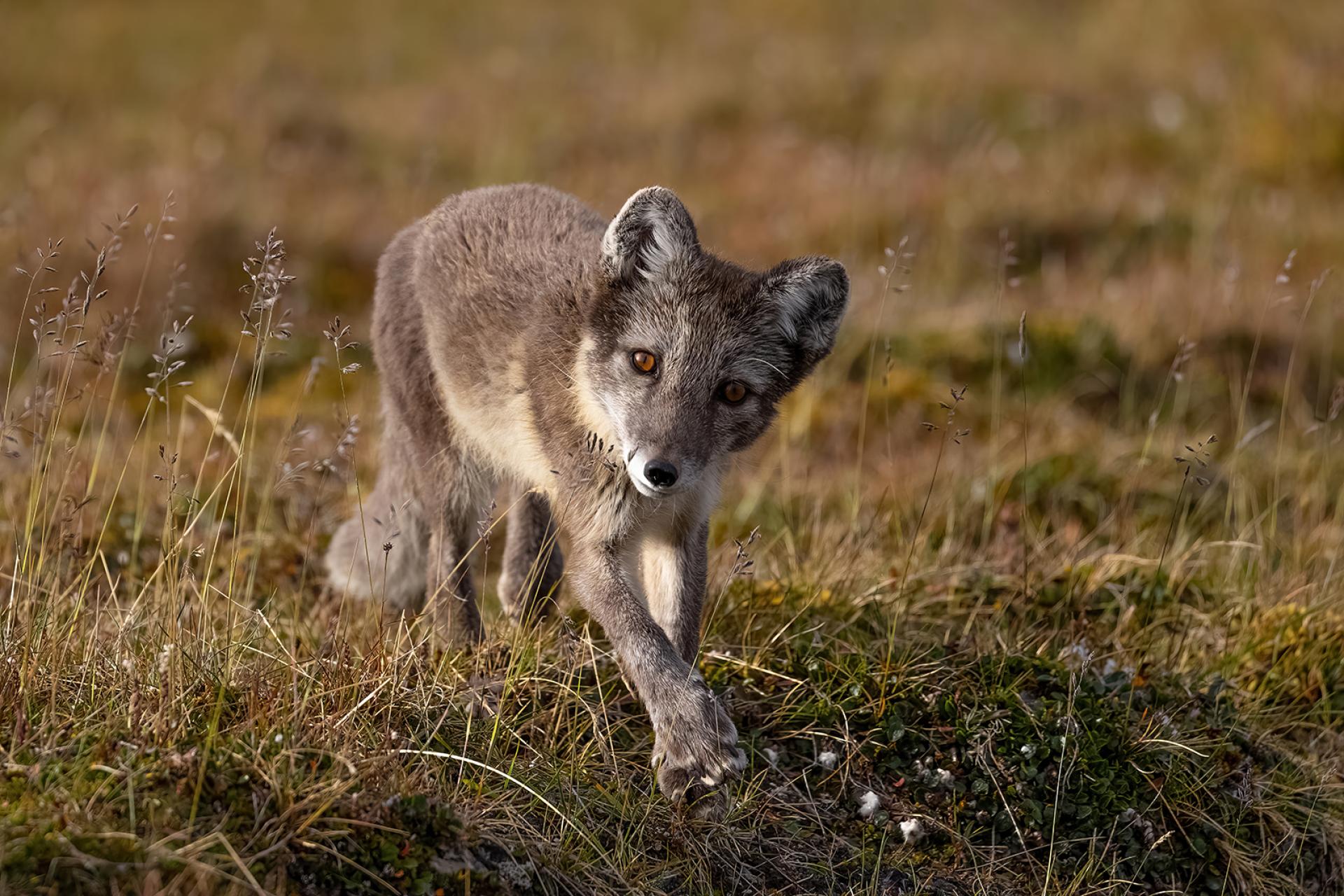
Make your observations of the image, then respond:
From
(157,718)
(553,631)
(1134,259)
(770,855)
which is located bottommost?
(1134,259)

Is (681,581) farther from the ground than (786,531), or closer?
farther from the ground

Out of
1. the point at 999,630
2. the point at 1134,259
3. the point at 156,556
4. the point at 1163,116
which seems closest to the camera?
Answer: the point at 999,630

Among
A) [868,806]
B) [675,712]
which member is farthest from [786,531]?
[675,712]

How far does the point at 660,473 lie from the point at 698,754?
32.0 inches

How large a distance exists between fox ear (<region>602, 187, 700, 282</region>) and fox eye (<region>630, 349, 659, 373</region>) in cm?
29

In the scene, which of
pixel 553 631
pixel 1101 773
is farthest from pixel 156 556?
pixel 1101 773

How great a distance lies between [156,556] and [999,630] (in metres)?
3.46

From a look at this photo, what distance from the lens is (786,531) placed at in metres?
4.95

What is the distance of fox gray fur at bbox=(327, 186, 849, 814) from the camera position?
3.76 meters

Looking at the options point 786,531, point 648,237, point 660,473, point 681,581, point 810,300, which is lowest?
point 786,531

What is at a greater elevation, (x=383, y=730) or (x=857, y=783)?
(x=383, y=730)

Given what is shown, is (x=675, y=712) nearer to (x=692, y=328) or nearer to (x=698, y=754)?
(x=698, y=754)

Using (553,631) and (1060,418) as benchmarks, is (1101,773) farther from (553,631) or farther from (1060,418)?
(1060,418)

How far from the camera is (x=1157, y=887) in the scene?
150 inches
